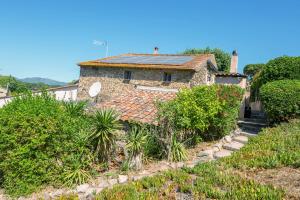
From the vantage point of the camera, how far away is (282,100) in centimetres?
1269

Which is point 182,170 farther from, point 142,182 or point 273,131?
point 273,131

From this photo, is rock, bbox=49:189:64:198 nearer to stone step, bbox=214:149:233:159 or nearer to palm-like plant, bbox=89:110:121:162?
palm-like plant, bbox=89:110:121:162

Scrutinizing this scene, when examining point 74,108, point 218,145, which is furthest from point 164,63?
point 74,108

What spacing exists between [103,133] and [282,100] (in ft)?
30.5

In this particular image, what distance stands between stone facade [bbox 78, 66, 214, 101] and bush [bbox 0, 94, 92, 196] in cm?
1211

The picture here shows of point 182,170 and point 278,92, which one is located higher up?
point 278,92

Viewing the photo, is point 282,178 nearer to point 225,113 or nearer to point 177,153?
point 177,153

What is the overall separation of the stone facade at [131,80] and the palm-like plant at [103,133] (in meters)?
11.1

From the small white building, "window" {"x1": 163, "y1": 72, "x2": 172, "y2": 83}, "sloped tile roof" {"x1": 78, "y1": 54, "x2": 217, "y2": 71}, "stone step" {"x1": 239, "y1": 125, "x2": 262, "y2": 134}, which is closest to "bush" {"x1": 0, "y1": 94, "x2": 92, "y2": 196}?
"stone step" {"x1": 239, "y1": 125, "x2": 262, "y2": 134}

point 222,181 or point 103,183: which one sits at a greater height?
point 222,181

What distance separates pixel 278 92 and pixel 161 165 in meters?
7.69

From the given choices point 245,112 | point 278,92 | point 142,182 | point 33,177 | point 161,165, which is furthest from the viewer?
point 245,112

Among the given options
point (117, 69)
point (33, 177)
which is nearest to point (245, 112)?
point (117, 69)

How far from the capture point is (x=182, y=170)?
8.45 metres
